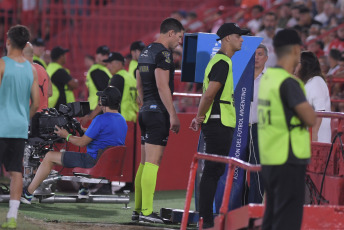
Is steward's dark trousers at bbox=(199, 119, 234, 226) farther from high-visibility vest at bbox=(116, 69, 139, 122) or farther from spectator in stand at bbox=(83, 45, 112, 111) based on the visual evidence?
spectator in stand at bbox=(83, 45, 112, 111)

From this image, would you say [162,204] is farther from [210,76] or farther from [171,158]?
[210,76]

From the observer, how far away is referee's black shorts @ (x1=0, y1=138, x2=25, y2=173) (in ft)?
24.9

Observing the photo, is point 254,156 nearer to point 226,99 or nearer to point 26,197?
point 226,99

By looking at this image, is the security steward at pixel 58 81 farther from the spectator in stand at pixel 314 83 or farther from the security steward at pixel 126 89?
the spectator in stand at pixel 314 83

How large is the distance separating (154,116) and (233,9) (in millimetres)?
11236

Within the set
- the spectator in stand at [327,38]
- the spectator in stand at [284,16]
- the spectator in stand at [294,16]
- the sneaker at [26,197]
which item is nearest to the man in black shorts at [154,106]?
the sneaker at [26,197]

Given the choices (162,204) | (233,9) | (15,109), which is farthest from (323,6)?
(15,109)

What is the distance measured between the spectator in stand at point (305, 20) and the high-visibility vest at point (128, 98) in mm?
5474

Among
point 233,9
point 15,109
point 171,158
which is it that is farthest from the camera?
point 233,9

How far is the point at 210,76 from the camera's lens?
7777 millimetres

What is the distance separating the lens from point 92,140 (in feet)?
31.0

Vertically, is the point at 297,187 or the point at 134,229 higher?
the point at 297,187

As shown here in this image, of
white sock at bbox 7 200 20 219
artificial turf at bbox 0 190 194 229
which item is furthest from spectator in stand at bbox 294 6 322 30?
white sock at bbox 7 200 20 219

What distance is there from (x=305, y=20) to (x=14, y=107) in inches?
408
